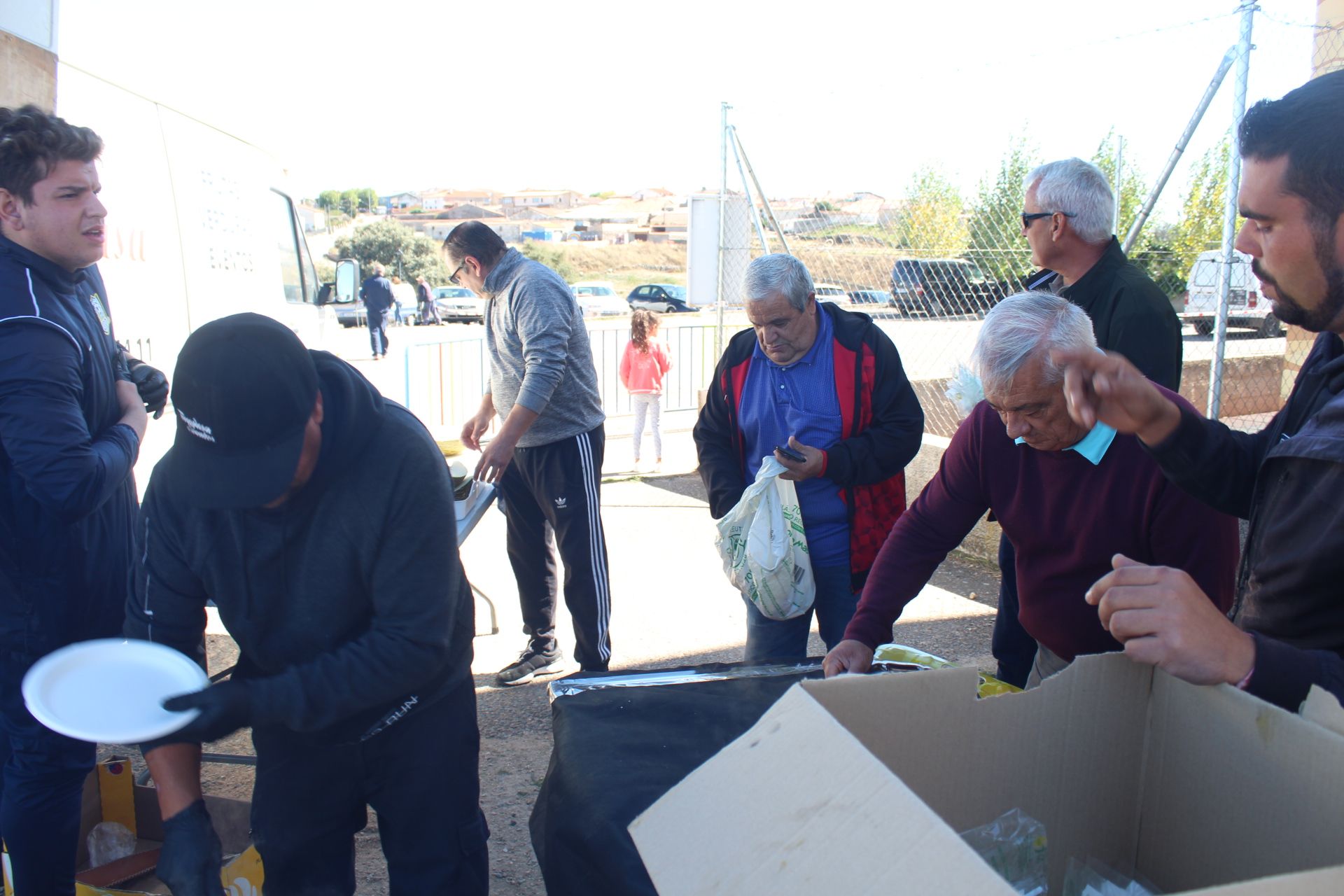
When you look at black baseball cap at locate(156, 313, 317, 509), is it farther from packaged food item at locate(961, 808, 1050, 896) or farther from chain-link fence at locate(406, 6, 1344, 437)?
chain-link fence at locate(406, 6, 1344, 437)

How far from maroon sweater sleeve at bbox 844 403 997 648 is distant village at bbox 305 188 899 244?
26296 millimetres

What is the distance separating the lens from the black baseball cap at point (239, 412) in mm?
1462

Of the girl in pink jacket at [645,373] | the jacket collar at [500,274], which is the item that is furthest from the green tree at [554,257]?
the jacket collar at [500,274]

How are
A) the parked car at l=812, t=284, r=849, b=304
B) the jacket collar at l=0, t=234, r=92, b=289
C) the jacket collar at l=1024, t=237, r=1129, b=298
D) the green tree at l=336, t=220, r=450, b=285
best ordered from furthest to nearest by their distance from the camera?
1. the green tree at l=336, t=220, r=450, b=285
2. the parked car at l=812, t=284, r=849, b=304
3. the jacket collar at l=1024, t=237, r=1129, b=298
4. the jacket collar at l=0, t=234, r=92, b=289

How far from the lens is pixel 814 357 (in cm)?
304

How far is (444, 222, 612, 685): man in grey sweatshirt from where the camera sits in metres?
3.81

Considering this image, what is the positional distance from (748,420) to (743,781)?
217cm

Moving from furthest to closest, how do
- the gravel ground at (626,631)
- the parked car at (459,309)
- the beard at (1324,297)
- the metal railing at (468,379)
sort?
the parked car at (459,309)
the metal railing at (468,379)
the gravel ground at (626,631)
the beard at (1324,297)

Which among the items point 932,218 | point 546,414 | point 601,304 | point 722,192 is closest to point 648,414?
point 722,192

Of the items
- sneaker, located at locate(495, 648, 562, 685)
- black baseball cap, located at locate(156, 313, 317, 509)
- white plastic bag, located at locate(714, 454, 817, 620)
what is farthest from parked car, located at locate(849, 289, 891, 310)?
black baseball cap, located at locate(156, 313, 317, 509)

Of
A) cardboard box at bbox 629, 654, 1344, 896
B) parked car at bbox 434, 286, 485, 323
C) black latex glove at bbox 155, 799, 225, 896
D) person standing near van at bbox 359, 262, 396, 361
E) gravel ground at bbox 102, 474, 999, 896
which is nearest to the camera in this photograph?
cardboard box at bbox 629, 654, 1344, 896

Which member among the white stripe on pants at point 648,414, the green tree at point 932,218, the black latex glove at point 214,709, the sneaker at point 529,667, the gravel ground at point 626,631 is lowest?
the gravel ground at point 626,631

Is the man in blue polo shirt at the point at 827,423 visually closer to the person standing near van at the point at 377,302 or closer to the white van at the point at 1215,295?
the white van at the point at 1215,295

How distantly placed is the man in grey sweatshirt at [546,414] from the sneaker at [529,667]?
233 millimetres
